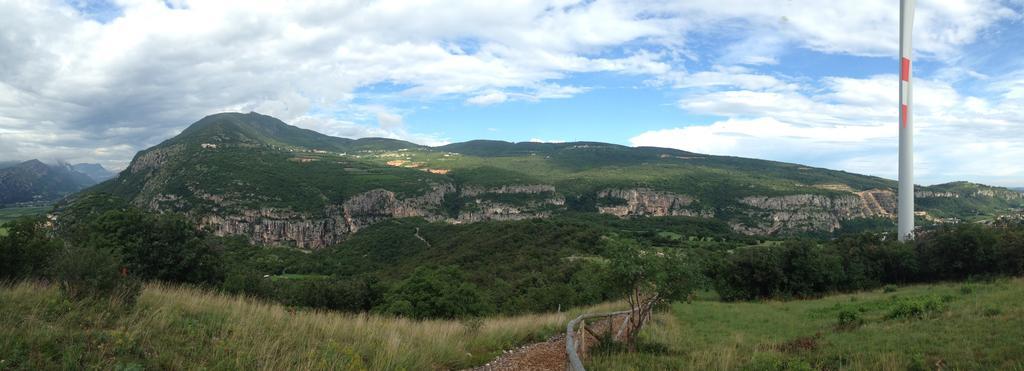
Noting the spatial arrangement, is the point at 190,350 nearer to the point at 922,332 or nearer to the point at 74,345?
the point at 74,345

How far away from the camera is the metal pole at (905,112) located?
45.2 meters

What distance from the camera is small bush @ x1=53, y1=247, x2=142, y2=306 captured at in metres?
7.98

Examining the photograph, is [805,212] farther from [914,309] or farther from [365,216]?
[914,309]

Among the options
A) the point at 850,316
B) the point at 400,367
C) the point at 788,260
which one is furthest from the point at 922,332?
the point at 788,260

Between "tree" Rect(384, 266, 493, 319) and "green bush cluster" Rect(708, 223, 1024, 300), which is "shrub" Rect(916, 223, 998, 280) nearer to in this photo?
"green bush cluster" Rect(708, 223, 1024, 300)

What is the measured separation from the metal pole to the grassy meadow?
53705 millimetres

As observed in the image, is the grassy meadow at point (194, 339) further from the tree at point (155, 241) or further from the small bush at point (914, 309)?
the small bush at point (914, 309)

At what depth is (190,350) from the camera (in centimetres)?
666

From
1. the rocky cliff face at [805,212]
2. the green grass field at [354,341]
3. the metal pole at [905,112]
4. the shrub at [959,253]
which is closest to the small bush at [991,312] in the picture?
the green grass field at [354,341]

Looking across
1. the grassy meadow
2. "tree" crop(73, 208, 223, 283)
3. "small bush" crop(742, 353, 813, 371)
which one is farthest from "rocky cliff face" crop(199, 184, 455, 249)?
"small bush" crop(742, 353, 813, 371)

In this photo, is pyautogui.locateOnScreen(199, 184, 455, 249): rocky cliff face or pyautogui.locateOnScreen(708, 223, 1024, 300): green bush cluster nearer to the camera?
pyautogui.locateOnScreen(708, 223, 1024, 300): green bush cluster

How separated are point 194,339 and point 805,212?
216512 millimetres

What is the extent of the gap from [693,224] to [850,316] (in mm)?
154394

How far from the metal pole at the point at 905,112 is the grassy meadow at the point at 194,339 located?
53705 mm
